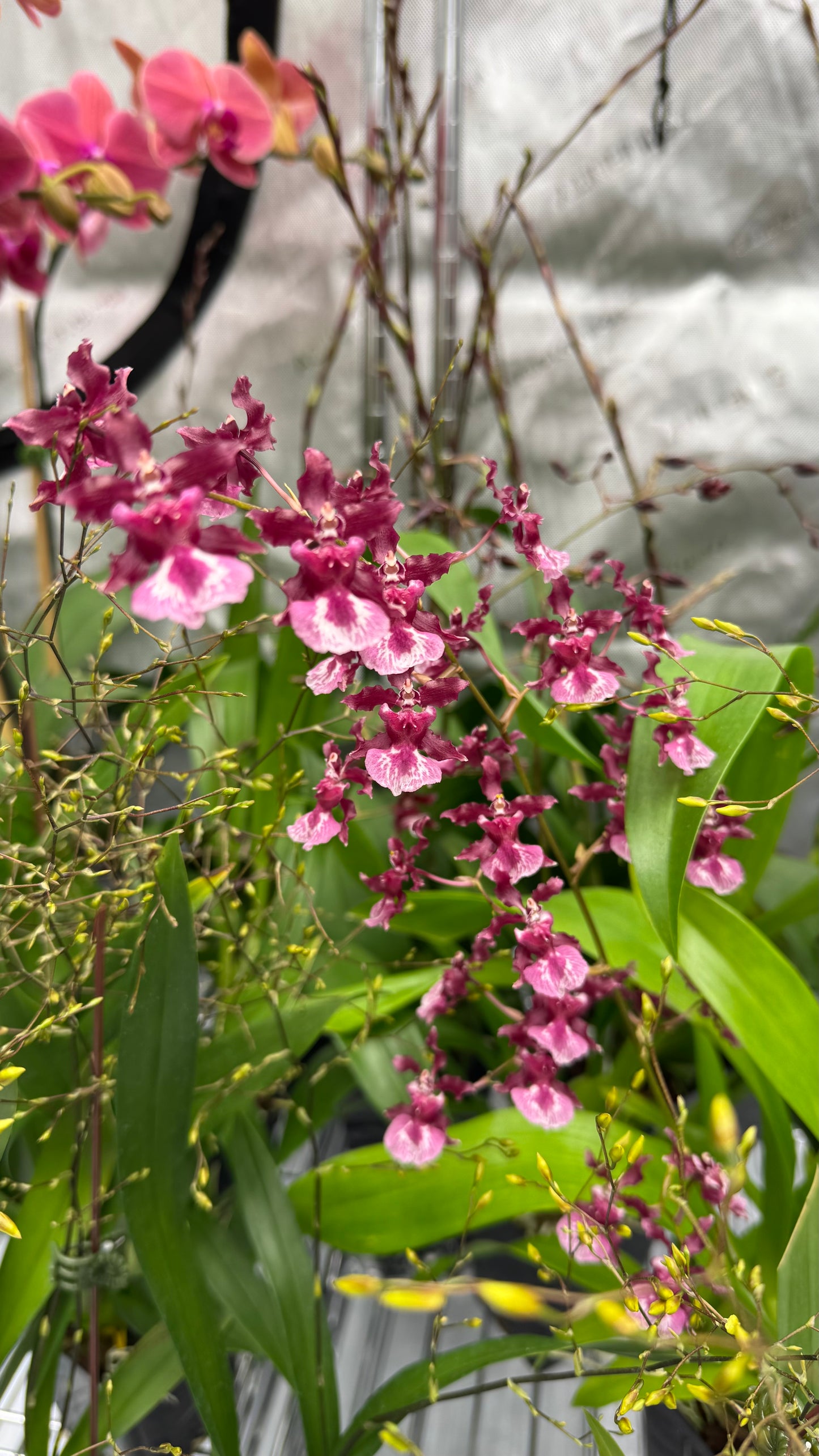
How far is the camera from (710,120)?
32.6 inches

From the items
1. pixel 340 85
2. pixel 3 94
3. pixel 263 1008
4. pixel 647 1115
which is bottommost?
pixel 647 1115

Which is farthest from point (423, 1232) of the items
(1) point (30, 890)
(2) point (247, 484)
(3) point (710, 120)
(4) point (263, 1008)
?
(3) point (710, 120)

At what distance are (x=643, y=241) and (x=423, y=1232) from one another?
0.87 metres

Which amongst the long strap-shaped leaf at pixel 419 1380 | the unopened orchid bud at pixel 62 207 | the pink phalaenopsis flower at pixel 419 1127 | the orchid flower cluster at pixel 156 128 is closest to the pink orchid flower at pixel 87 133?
the orchid flower cluster at pixel 156 128

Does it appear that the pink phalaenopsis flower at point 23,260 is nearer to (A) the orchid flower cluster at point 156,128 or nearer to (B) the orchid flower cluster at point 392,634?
(A) the orchid flower cluster at point 156,128

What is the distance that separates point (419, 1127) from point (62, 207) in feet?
1.93

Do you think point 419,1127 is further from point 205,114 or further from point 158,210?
point 205,114

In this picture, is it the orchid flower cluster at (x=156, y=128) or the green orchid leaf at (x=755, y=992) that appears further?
the orchid flower cluster at (x=156, y=128)

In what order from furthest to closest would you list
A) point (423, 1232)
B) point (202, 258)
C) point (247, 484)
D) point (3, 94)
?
1. point (3, 94)
2. point (202, 258)
3. point (423, 1232)
4. point (247, 484)

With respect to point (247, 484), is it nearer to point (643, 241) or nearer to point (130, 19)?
point (643, 241)

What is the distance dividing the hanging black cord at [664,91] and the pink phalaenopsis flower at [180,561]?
79cm

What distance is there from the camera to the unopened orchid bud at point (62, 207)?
1.82ft

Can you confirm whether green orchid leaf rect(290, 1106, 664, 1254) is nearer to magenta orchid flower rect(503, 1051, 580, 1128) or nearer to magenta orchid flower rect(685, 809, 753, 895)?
magenta orchid flower rect(503, 1051, 580, 1128)

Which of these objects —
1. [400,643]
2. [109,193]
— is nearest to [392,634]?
[400,643]
